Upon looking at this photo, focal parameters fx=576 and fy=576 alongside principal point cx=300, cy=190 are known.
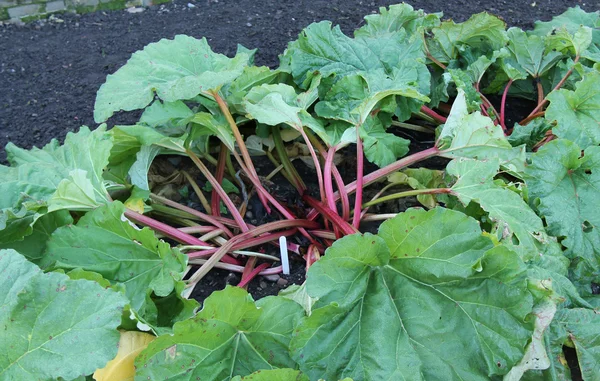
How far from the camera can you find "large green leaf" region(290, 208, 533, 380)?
1444mm

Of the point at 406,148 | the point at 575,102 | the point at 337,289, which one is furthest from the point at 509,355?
the point at 575,102

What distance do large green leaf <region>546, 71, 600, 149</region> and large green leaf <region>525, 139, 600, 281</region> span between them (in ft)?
0.54

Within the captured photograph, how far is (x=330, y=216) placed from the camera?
6.64 ft

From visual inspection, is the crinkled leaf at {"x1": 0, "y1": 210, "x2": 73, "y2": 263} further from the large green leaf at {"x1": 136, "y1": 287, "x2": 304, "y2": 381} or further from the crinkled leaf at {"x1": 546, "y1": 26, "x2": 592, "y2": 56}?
the crinkled leaf at {"x1": 546, "y1": 26, "x2": 592, "y2": 56}

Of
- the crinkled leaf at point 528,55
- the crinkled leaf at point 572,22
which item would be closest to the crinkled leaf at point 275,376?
the crinkled leaf at point 528,55

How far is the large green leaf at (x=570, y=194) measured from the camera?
194 centimetres

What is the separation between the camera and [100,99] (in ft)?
6.35

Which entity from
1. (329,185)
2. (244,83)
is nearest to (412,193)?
(329,185)

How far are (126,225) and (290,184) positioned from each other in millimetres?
853

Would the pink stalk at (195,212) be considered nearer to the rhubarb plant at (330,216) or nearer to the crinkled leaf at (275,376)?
the rhubarb plant at (330,216)

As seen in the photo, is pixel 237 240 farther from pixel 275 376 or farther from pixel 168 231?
pixel 275 376

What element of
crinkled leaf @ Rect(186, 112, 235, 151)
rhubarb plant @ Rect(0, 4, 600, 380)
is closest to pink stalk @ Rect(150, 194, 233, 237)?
rhubarb plant @ Rect(0, 4, 600, 380)

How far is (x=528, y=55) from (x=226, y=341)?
2.05 meters

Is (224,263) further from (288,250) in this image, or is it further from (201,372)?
(201,372)
